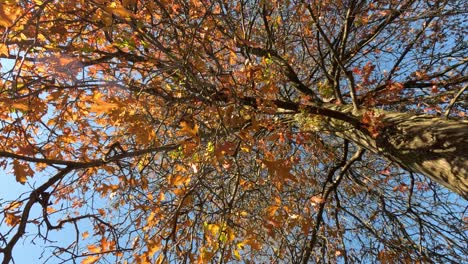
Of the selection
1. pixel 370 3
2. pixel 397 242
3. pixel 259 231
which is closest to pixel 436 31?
pixel 370 3

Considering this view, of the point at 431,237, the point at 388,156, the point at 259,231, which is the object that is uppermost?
the point at 388,156

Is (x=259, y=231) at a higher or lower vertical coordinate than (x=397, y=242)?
higher

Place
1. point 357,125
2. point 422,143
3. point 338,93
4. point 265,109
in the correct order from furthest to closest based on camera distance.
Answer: point 338,93
point 265,109
point 357,125
point 422,143

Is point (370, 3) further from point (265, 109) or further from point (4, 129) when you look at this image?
point (4, 129)

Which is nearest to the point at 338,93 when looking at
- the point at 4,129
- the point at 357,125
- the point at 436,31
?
the point at 357,125

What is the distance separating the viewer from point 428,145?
219cm

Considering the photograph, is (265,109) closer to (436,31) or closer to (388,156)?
(388,156)

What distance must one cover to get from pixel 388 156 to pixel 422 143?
439 mm

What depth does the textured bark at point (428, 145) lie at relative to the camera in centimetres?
196

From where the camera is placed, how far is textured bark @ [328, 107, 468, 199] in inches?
77.0

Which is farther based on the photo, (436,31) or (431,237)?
(436,31)

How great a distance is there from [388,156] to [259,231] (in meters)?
1.85

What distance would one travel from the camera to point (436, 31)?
15.5 ft

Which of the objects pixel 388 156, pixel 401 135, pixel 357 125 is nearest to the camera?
pixel 401 135
